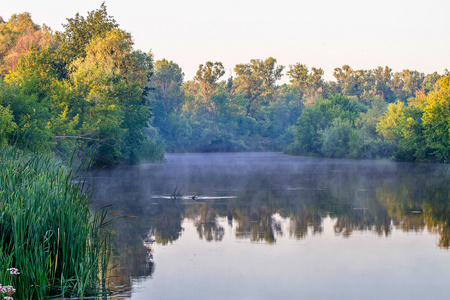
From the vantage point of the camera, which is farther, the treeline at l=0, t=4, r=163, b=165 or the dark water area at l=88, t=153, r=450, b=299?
the treeline at l=0, t=4, r=163, b=165

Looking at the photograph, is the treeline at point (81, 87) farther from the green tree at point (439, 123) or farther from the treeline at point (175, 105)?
the green tree at point (439, 123)

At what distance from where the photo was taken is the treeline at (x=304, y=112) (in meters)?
58.1

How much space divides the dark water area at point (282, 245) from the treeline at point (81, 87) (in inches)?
293

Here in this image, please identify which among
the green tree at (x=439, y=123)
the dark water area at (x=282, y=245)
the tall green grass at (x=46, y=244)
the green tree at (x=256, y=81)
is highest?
the green tree at (x=256, y=81)

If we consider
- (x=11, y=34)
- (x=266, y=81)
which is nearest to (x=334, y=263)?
(x=11, y=34)

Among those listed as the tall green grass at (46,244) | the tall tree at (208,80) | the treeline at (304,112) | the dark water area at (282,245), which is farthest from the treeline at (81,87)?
the tall tree at (208,80)

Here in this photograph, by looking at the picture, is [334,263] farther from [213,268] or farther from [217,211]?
[217,211]

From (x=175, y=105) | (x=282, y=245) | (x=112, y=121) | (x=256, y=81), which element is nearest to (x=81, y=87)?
(x=112, y=121)

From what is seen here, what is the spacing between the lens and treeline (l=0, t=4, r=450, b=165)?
34.6 metres

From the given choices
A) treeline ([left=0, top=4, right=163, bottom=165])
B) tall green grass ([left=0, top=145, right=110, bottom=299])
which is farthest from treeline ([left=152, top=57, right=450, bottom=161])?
tall green grass ([left=0, top=145, right=110, bottom=299])

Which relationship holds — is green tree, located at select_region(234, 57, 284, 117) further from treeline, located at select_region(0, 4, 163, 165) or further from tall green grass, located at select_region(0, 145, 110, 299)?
tall green grass, located at select_region(0, 145, 110, 299)

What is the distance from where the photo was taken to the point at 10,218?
25.9ft

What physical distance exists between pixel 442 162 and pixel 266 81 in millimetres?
74240

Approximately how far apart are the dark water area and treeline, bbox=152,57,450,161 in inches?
1406
